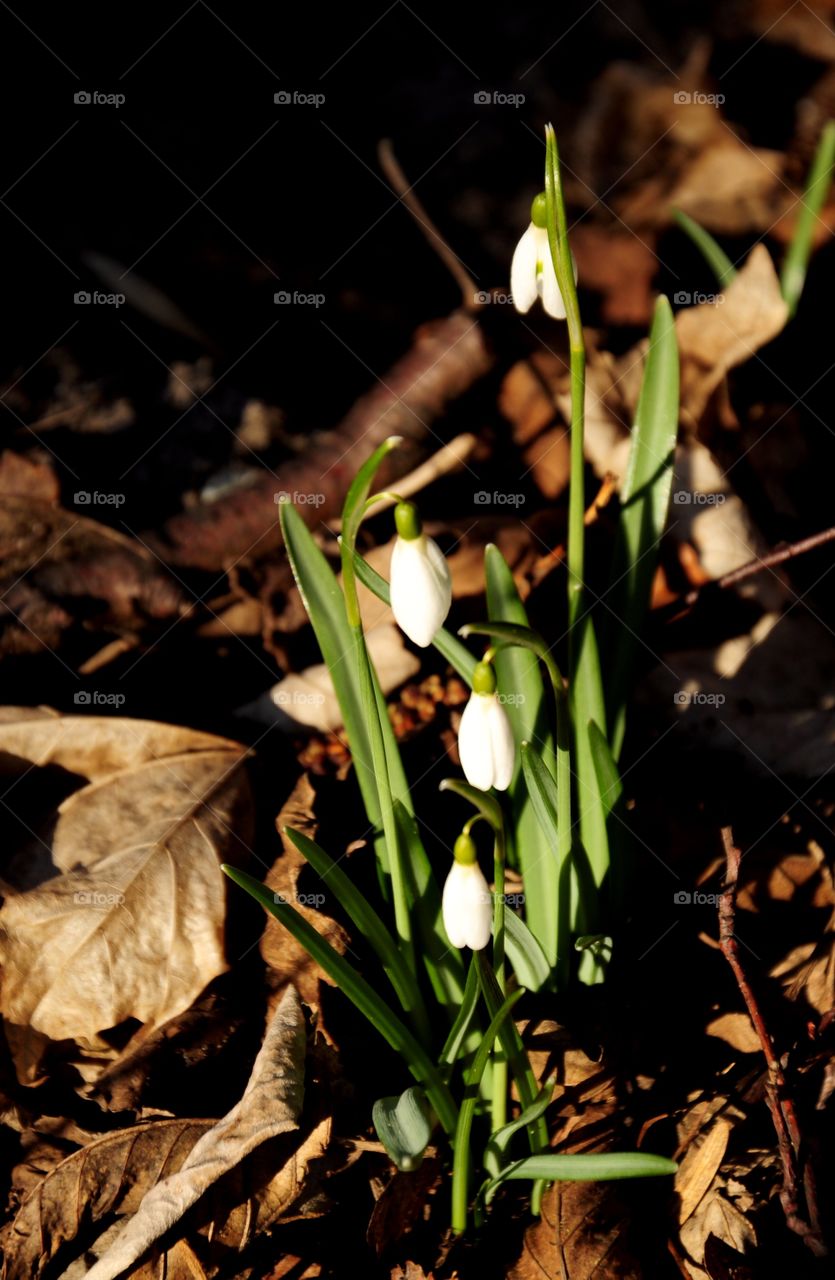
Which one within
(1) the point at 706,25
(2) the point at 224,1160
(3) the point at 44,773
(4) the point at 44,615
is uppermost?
(1) the point at 706,25

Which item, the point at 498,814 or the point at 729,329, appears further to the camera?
the point at 729,329

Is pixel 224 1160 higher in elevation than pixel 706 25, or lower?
lower

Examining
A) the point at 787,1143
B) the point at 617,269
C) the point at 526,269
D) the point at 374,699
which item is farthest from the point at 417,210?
the point at 787,1143

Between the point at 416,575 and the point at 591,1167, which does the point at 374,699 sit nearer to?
the point at 416,575

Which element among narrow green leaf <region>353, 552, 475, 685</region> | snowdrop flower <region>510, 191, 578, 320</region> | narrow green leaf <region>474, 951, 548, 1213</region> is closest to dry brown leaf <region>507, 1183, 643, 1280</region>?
narrow green leaf <region>474, 951, 548, 1213</region>

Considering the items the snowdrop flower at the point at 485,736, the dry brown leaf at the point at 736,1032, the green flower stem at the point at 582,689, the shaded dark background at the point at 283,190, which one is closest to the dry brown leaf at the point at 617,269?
the shaded dark background at the point at 283,190

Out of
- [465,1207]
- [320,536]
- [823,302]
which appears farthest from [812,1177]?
[823,302]

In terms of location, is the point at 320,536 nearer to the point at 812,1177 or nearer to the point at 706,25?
the point at 812,1177
